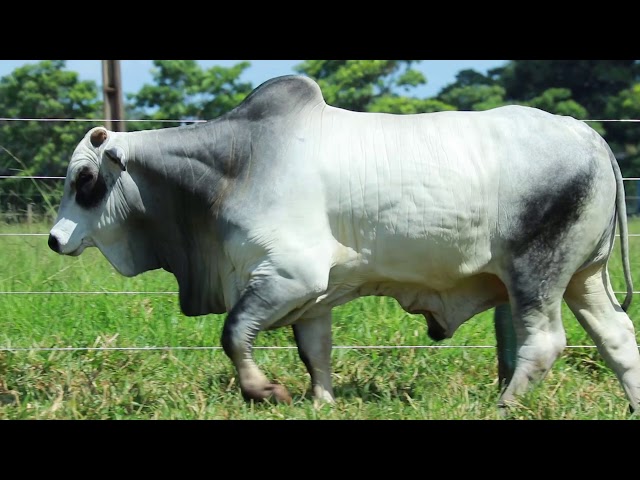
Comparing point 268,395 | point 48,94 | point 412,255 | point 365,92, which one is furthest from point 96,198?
point 365,92

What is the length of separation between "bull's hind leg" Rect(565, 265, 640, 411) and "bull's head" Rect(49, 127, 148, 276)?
79.9 inches

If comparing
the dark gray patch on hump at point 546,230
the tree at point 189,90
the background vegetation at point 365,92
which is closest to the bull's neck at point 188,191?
the dark gray patch on hump at point 546,230

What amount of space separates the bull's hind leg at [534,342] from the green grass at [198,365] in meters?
0.07

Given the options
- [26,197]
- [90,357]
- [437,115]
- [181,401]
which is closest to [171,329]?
[90,357]

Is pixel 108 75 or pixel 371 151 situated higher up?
pixel 371 151

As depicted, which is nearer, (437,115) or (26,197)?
(437,115)

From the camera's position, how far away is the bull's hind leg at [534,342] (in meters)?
4.48

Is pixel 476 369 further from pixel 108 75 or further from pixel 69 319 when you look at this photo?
pixel 108 75

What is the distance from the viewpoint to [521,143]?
4.42 metres

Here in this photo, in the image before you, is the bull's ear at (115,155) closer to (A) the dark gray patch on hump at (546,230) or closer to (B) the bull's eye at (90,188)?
(B) the bull's eye at (90,188)

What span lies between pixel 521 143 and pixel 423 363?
1.52m

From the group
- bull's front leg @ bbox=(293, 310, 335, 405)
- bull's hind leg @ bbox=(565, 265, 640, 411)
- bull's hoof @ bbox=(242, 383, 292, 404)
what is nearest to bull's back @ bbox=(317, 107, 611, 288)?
bull's front leg @ bbox=(293, 310, 335, 405)

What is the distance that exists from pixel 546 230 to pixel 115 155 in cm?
188

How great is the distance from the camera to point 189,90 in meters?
19.2
